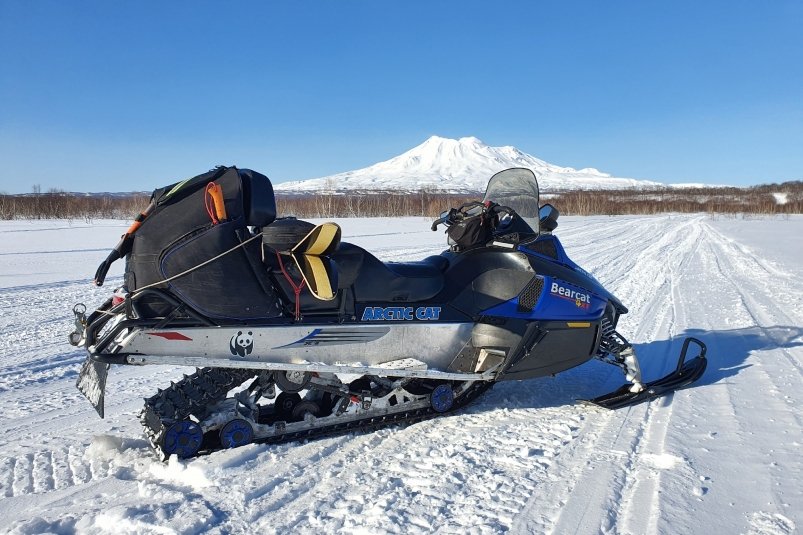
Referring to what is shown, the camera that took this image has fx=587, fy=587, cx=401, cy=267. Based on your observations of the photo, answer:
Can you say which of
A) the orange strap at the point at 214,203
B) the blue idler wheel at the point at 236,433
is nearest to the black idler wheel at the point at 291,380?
the blue idler wheel at the point at 236,433

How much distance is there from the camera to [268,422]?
10.1 feet

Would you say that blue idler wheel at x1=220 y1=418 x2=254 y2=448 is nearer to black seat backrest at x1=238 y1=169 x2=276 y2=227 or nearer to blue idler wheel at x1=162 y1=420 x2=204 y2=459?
blue idler wheel at x1=162 y1=420 x2=204 y2=459

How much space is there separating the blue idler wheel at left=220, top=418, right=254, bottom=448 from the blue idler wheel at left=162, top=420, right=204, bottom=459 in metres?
0.10

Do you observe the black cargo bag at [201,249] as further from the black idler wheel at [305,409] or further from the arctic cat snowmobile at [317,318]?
the black idler wheel at [305,409]

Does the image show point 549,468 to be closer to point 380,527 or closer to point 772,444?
point 380,527

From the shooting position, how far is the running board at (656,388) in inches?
143

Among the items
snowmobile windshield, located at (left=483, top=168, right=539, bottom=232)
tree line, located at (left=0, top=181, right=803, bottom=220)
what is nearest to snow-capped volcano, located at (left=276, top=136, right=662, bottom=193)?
tree line, located at (left=0, top=181, right=803, bottom=220)

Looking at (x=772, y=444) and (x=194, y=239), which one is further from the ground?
(x=194, y=239)

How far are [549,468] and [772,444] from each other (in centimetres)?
124

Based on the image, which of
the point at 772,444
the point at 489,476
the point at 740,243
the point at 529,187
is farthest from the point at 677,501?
the point at 740,243

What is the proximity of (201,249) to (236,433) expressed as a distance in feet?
3.01

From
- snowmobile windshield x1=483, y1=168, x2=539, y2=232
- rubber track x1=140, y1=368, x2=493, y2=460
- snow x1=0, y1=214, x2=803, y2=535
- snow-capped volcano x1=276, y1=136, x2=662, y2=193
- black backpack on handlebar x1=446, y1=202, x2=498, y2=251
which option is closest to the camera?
snow x1=0, y1=214, x2=803, y2=535

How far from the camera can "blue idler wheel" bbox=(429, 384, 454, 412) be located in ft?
11.0

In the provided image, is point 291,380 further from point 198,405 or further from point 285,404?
point 198,405
